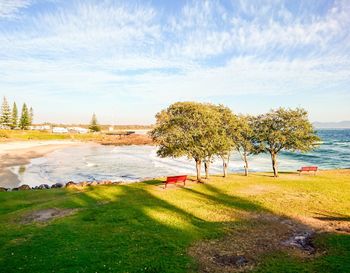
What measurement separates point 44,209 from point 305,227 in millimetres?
20879

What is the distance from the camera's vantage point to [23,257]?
16.2 m

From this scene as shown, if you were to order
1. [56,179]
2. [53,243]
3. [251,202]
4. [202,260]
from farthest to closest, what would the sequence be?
[56,179], [251,202], [53,243], [202,260]

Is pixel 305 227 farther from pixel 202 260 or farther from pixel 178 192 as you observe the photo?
pixel 178 192

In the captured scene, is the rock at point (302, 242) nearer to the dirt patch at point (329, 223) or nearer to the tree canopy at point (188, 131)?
the dirt patch at point (329, 223)

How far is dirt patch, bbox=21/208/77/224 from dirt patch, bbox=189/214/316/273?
1214 centimetres

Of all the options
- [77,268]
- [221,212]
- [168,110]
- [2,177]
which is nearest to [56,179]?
[2,177]

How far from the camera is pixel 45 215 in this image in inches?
968

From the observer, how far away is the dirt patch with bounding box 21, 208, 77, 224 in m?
23.2

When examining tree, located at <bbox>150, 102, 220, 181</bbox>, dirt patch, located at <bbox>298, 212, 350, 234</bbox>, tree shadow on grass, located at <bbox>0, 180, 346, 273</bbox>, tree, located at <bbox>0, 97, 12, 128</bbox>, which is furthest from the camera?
tree, located at <bbox>0, 97, 12, 128</bbox>

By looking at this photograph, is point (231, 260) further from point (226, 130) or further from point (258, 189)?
point (226, 130)

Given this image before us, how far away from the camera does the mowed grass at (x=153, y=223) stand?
15.5 metres

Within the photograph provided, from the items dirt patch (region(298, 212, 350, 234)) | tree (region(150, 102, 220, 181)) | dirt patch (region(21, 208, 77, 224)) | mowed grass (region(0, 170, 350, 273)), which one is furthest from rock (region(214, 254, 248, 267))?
tree (region(150, 102, 220, 181))

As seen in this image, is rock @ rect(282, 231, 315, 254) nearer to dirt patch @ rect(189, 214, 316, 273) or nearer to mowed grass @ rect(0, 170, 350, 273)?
dirt patch @ rect(189, 214, 316, 273)

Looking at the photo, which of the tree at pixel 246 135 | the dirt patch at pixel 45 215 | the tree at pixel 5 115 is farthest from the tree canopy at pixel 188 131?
the tree at pixel 5 115
